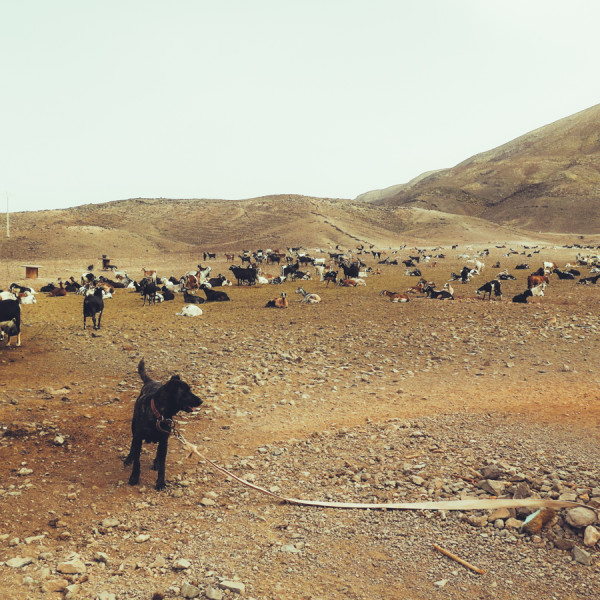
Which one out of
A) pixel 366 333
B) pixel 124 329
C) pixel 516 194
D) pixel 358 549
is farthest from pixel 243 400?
pixel 516 194

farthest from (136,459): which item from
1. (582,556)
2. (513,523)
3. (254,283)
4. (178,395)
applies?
(254,283)

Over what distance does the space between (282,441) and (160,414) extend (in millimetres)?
2352

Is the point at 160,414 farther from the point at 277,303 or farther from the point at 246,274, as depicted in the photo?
the point at 246,274

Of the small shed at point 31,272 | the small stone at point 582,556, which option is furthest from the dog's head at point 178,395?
the small shed at point 31,272

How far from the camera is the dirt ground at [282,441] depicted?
449 centimetres

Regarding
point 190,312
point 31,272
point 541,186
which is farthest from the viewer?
point 541,186

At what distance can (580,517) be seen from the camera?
193 inches

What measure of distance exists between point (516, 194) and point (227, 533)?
425 ft

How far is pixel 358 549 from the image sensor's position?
4.89m

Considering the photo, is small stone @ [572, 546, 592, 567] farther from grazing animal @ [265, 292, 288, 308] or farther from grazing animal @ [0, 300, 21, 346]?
grazing animal @ [265, 292, 288, 308]

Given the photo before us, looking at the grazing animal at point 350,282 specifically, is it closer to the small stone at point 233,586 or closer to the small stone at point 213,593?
the small stone at point 233,586

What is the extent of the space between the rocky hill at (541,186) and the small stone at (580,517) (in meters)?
97.4

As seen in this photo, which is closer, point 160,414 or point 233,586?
point 233,586

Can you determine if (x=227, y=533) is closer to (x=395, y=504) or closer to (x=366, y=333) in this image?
(x=395, y=504)
